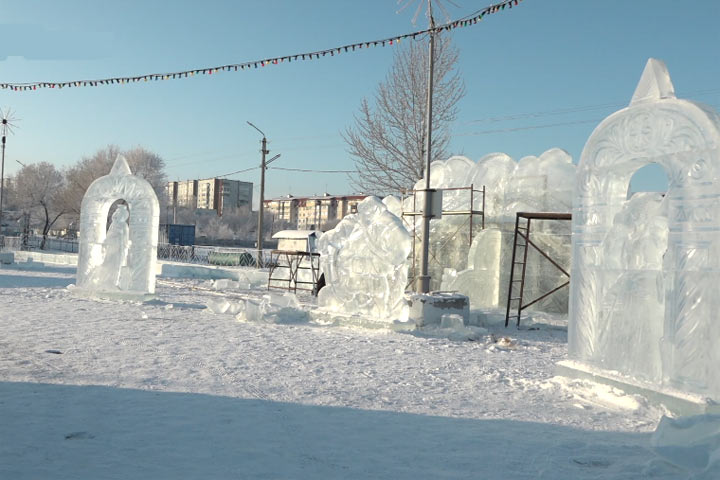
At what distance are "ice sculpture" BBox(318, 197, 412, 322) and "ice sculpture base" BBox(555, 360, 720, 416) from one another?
3.98m

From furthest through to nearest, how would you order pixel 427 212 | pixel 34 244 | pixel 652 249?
pixel 34 244 → pixel 427 212 → pixel 652 249

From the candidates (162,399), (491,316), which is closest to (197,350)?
(162,399)

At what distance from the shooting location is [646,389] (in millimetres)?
5266

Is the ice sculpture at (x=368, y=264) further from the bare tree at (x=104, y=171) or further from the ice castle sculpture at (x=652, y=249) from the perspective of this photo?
the bare tree at (x=104, y=171)

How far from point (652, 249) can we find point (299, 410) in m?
3.72

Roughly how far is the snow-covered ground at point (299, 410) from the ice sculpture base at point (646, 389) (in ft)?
0.34

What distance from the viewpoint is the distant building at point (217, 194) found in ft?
304

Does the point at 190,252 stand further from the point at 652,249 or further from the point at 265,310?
the point at 652,249

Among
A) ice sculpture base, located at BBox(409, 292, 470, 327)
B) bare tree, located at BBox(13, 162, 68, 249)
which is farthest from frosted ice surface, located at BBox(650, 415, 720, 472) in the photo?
bare tree, located at BBox(13, 162, 68, 249)

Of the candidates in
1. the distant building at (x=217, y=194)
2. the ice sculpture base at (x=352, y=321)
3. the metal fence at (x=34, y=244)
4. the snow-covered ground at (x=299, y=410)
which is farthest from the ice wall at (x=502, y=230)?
Result: the distant building at (x=217, y=194)

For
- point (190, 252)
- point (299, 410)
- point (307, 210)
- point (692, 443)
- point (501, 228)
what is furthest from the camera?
point (307, 210)

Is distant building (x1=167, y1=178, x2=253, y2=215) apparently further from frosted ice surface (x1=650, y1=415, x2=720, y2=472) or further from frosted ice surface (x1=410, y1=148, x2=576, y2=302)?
frosted ice surface (x1=650, y1=415, x2=720, y2=472)

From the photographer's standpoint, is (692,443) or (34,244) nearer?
(692,443)

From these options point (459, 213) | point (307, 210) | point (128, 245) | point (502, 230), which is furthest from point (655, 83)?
point (307, 210)
